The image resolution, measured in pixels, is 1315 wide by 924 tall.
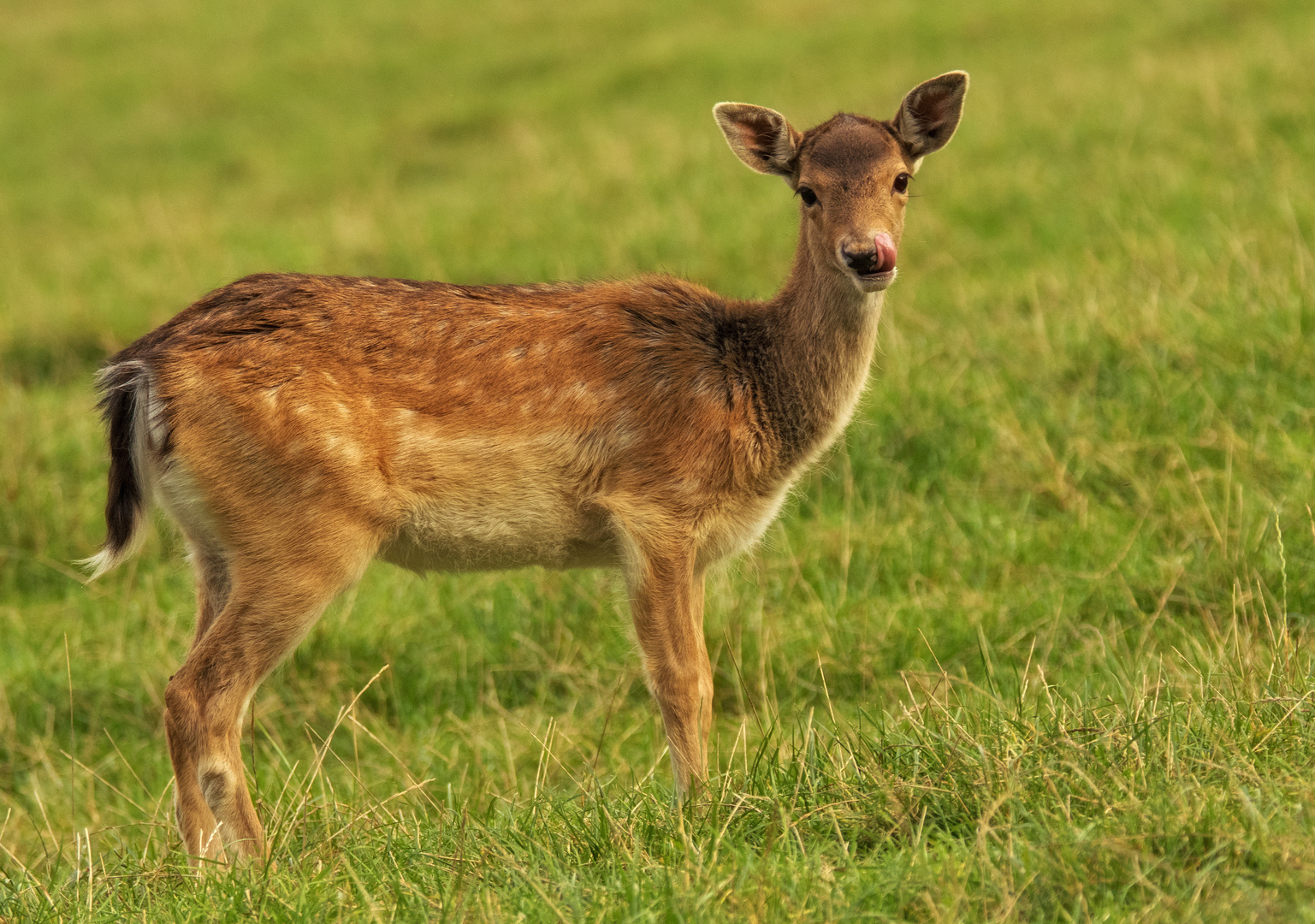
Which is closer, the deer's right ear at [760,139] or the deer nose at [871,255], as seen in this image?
the deer nose at [871,255]

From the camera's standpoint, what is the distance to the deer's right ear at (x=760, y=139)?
550cm

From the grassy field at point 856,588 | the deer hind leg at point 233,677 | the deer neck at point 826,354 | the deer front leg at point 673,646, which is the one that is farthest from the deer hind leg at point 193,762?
→ the deer neck at point 826,354

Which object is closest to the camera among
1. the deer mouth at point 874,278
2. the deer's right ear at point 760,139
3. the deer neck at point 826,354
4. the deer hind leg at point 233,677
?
the deer hind leg at point 233,677

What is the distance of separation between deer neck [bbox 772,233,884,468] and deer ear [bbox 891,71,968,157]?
590 millimetres

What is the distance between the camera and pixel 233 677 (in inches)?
184

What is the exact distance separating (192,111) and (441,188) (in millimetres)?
6283

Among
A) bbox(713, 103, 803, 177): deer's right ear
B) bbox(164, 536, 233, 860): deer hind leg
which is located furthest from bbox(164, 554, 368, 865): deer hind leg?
bbox(713, 103, 803, 177): deer's right ear

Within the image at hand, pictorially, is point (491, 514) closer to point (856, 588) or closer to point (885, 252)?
point (885, 252)

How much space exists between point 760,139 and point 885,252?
0.95 meters

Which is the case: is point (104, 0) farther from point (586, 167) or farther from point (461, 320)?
point (461, 320)

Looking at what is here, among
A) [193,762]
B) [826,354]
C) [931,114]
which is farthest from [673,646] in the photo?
[931,114]

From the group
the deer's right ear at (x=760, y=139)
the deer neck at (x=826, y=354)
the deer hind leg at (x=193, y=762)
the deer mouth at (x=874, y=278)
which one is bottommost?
the deer hind leg at (x=193, y=762)

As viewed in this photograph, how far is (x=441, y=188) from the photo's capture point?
14062 mm

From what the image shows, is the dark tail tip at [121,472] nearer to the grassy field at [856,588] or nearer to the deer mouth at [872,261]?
the grassy field at [856,588]
